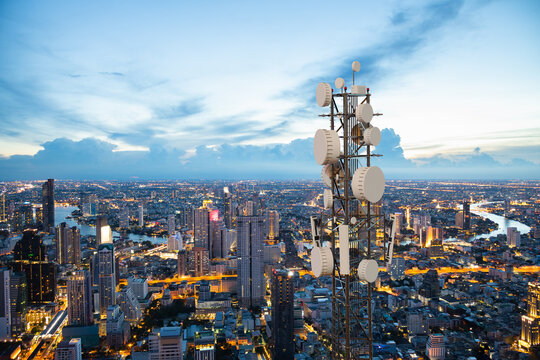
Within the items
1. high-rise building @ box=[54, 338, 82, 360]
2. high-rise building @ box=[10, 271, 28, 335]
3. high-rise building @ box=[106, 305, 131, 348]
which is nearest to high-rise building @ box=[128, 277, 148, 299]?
high-rise building @ box=[106, 305, 131, 348]

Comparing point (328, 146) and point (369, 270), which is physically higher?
point (328, 146)

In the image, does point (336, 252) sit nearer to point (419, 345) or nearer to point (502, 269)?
point (419, 345)

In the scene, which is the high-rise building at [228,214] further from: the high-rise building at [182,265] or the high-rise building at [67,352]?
the high-rise building at [67,352]

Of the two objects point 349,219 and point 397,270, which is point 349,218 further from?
point 397,270

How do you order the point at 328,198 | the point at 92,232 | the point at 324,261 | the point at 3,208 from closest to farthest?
the point at 324,261 → the point at 328,198 → the point at 3,208 → the point at 92,232

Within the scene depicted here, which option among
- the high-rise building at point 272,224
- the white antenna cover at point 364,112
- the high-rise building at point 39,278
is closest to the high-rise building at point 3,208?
the high-rise building at point 39,278

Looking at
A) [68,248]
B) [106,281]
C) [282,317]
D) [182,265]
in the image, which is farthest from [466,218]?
[68,248]
